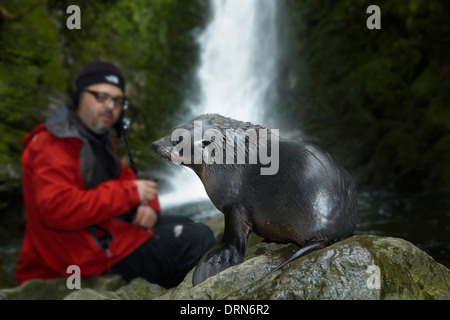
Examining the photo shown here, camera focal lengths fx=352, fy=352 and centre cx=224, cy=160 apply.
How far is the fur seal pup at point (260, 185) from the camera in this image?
2066mm

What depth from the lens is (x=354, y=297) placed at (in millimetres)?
1689

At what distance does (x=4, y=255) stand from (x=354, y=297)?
778cm

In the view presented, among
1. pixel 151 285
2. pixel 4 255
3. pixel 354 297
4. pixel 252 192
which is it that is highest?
pixel 252 192

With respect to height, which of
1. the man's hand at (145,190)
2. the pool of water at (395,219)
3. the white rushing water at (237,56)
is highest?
the white rushing water at (237,56)

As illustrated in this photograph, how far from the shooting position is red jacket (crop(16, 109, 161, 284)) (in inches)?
127

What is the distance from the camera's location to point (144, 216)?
3.72 metres

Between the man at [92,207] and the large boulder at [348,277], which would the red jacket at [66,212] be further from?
the large boulder at [348,277]

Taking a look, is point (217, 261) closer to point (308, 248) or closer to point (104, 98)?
point (308, 248)

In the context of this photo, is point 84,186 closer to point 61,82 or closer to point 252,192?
point 252,192

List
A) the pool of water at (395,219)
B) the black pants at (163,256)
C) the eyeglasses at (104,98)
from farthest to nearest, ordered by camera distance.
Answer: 1. the pool of water at (395,219)
2. the eyeglasses at (104,98)
3. the black pants at (163,256)

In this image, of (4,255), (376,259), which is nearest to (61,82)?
(4,255)

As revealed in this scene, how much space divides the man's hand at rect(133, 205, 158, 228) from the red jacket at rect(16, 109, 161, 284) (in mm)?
63

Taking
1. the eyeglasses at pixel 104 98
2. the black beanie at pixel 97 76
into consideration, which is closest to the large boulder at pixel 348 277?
the eyeglasses at pixel 104 98

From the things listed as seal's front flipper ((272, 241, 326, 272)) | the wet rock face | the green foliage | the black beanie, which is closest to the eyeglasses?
the black beanie
